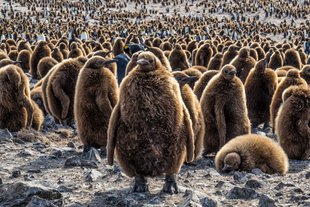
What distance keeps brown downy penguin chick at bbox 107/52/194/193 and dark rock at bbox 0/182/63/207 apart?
2.01ft

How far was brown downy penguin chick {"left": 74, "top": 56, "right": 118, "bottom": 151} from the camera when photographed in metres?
6.57

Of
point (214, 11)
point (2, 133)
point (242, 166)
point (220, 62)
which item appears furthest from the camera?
point (214, 11)

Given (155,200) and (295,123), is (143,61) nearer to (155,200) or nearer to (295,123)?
(155,200)

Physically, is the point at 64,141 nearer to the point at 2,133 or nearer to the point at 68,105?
the point at 68,105

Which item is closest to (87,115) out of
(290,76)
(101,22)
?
(290,76)

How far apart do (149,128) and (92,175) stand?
88 cm

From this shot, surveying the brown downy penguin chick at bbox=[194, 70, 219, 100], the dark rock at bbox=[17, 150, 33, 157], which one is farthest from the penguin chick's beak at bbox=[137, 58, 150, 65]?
the brown downy penguin chick at bbox=[194, 70, 219, 100]

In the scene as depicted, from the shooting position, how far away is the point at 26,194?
4.42m

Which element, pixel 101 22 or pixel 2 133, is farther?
pixel 101 22

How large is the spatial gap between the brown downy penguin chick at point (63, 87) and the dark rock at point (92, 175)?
293 centimetres

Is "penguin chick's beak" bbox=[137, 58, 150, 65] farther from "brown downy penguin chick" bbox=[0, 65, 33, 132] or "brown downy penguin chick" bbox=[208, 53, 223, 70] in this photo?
"brown downy penguin chick" bbox=[208, 53, 223, 70]

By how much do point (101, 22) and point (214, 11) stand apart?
14.4 metres

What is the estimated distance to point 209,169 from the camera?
6168 millimetres

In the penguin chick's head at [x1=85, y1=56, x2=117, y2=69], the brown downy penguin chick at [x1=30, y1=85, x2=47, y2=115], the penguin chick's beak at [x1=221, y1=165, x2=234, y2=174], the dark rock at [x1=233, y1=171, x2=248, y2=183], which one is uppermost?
the penguin chick's head at [x1=85, y1=56, x2=117, y2=69]
